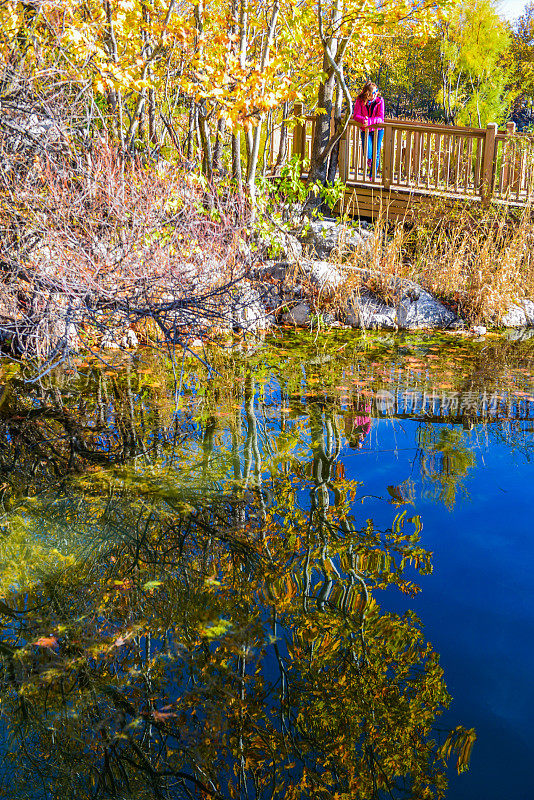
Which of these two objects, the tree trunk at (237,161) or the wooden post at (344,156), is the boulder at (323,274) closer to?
the tree trunk at (237,161)

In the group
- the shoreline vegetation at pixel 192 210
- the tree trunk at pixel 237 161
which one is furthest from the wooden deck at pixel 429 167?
the tree trunk at pixel 237 161

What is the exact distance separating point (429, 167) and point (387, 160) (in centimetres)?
99

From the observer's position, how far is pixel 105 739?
3.03 m

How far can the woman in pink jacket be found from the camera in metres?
12.7

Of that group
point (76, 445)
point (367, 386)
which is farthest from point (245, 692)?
point (367, 386)

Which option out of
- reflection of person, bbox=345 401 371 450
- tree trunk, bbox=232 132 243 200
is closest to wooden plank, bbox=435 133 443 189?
tree trunk, bbox=232 132 243 200

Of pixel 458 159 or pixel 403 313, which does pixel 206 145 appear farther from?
pixel 458 159

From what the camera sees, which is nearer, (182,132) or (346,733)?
(346,733)

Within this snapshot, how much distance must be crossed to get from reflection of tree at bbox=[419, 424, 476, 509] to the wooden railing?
6.65 m

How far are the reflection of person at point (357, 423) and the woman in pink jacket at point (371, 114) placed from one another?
7.62 m

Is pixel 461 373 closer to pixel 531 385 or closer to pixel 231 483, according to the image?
pixel 531 385

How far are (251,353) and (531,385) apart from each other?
11.5 ft

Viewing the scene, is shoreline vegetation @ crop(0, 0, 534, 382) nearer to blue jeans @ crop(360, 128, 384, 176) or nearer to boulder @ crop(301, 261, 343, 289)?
boulder @ crop(301, 261, 343, 289)

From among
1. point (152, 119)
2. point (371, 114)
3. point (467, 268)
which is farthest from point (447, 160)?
point (152, 119)
